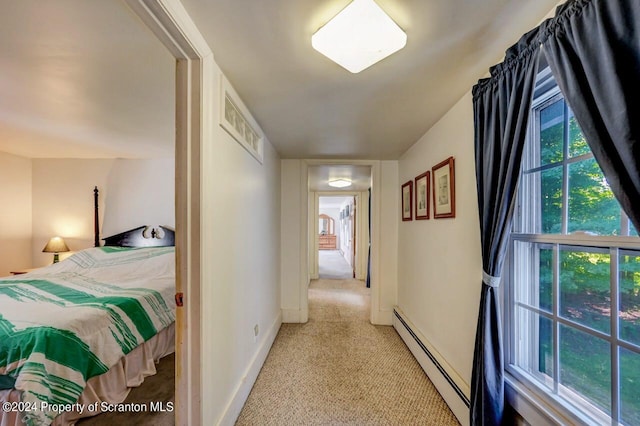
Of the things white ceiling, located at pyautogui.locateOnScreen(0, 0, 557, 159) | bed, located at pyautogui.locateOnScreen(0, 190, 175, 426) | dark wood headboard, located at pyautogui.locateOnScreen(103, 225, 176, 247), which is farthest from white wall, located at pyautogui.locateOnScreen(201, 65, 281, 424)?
dark wood headboard, located at pyautogui.locateOnScreen(103, 225, 176, 247)

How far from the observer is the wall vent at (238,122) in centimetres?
140

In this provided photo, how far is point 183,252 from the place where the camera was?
1157 millimetres

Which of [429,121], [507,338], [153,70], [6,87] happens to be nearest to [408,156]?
[429,121]

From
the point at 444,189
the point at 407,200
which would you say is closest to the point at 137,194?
the point at 407,200

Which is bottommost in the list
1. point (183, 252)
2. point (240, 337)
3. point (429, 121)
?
point (240, 337)

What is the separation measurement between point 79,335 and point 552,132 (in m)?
2.80

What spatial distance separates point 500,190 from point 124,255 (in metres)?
3.69

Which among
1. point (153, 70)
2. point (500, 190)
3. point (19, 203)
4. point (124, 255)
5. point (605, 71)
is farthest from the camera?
point (19, 203)

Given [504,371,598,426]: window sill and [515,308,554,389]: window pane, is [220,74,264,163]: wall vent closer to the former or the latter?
[515,308,554,389]: window pane

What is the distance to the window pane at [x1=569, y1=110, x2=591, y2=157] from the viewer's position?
94cm

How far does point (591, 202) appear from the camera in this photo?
2.95 feet

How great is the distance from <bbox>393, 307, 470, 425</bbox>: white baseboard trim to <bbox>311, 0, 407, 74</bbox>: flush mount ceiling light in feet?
6.18

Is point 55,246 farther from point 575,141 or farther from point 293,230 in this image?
point 575,141

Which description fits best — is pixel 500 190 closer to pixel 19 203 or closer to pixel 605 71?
pixel 605 71
